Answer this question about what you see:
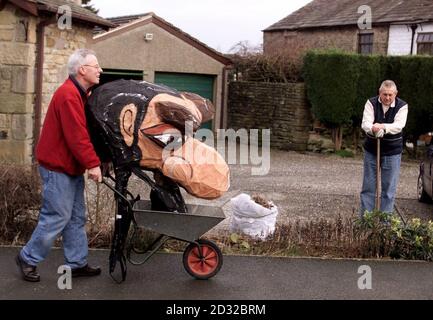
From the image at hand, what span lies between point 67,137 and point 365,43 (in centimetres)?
2333

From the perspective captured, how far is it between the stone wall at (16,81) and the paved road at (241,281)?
4.50 m

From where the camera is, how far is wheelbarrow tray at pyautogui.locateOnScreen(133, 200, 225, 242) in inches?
212

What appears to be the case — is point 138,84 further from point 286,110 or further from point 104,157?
point 286,110

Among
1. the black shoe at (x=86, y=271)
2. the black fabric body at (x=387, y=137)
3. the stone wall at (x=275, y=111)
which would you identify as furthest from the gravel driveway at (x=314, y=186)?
the black shoe at (x=86, y=271)

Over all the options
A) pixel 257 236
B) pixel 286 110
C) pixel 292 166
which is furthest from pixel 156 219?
pixel 286 110

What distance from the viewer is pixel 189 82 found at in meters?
21.5

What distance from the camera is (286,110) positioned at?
65.8 ft

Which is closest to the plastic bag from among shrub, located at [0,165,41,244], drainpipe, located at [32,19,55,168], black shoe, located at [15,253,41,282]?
shrub, located at [0,165,41,244]

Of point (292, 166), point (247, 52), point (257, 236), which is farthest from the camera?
point (247, 52)

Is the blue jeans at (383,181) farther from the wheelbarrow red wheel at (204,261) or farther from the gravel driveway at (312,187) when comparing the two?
the wheelbarrow red wheel at (204,261)

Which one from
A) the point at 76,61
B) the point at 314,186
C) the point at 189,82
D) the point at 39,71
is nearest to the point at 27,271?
the point at 76,61

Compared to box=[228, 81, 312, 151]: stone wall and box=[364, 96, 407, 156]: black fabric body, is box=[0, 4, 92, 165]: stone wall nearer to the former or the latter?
box=[364, 96, 407, 156]: black fabric body

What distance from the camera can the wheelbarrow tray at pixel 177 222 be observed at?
212 inches
